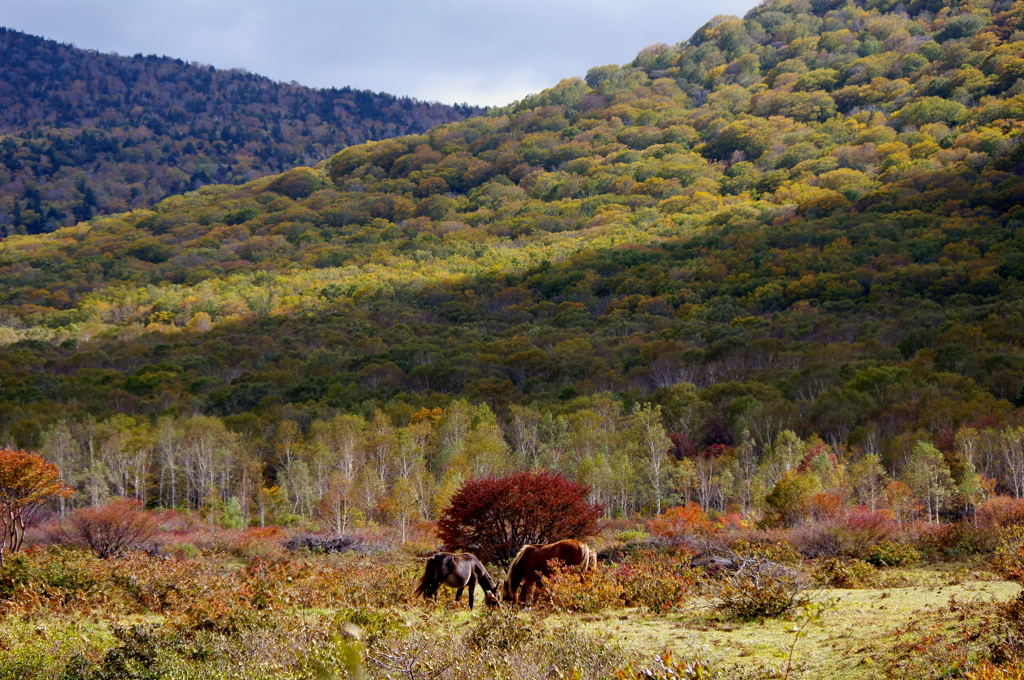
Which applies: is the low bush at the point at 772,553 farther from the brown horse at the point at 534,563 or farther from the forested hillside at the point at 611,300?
the forested hillside at the point at 611,300

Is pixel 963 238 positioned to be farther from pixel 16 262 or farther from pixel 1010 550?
pixel 16 262

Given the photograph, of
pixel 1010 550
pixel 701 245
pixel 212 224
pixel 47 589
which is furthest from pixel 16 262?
pixel 1010 550

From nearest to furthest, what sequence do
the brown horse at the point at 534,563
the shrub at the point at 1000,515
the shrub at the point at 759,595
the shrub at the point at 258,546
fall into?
the shrub at the point at 759,595 < the brown horse at the point at 534,563 < the shrub at the point at 1000,515 < the shrub at the point at 258,546

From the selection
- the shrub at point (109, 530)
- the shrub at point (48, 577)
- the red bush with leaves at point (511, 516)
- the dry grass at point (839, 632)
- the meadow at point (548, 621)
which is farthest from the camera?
the shrub at point (109, 530)

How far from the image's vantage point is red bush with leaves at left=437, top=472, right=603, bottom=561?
539 inches

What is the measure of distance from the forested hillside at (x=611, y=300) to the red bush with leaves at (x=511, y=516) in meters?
9.21

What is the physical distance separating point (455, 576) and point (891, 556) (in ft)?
27.6

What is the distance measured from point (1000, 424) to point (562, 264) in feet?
189

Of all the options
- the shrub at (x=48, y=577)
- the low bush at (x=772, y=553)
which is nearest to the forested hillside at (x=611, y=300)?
the low bush at (x=772, y=553)

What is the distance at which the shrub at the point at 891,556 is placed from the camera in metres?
13.5

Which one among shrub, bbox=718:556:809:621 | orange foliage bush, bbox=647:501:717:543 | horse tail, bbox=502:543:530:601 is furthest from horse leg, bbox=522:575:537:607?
orange foliage bush, bbox=647:501:717:543

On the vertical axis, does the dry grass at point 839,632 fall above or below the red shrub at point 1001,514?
above

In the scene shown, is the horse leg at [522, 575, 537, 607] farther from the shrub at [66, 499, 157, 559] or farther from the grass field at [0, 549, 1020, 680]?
the shrub at [66, 499, 157, 559]

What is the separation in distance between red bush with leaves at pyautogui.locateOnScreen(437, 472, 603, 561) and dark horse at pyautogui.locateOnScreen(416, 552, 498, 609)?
3581 mm
